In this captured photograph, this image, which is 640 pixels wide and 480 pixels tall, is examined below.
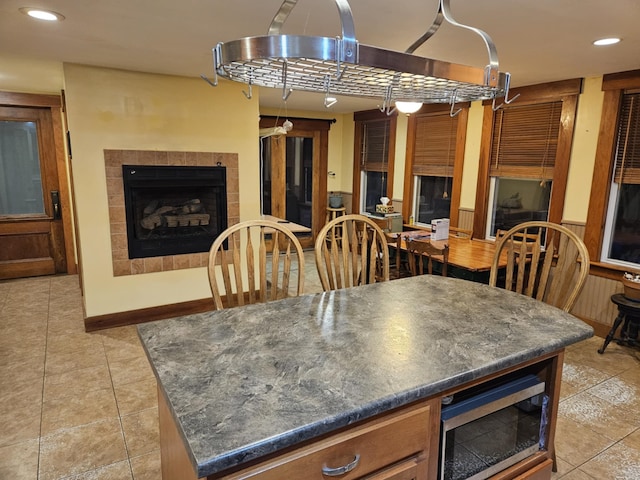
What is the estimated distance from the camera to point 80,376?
3.01 m

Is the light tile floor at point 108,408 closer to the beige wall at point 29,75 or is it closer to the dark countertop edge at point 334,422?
the dark countertop edge at point 334,422

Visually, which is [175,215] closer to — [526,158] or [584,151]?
[526,158]

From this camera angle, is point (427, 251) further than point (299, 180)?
No

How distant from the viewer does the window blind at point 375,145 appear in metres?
6.13

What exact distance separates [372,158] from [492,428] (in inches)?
205

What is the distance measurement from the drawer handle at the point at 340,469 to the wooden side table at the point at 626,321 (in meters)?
2.99

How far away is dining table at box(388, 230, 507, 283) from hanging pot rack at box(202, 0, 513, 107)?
201cm

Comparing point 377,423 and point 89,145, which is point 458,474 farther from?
point 89,145

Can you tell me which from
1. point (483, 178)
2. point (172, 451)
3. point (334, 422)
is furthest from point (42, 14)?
point (483, 178)

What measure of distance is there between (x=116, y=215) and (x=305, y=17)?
8.05 ft

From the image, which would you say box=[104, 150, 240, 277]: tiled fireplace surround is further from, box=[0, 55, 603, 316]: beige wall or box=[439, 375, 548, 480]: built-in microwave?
box=[439, 375, 548, 480]: built-in microwave

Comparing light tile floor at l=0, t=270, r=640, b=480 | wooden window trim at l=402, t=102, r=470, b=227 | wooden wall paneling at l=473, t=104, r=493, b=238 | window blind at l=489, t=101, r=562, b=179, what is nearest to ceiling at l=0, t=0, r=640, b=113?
window blind at l=489, t=101, r=562, b=179

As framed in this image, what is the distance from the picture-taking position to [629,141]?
344cm

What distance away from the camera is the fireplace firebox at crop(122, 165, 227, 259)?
3773 mm
